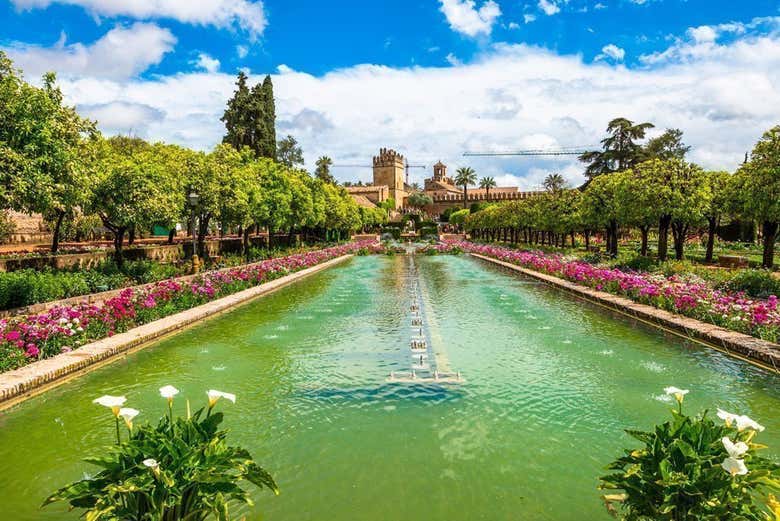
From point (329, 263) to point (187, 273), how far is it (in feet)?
29.3

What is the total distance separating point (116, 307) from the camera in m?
9.33

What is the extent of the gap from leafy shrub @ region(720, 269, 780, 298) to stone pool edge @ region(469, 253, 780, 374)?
2444mm

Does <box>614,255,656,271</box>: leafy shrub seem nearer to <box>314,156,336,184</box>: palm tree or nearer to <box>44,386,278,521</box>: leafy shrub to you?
<box>44,386,278,521</box>: leafy shrub

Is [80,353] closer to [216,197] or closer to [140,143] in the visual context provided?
[216,197]

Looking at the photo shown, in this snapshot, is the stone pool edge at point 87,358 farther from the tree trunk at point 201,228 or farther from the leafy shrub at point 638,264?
the leafy shrub at point 638,264

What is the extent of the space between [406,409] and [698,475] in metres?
3.53

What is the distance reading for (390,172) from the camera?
116 meters

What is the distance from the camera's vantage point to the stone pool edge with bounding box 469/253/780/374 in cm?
757

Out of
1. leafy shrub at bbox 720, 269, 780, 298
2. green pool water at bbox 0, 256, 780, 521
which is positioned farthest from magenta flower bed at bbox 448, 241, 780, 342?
green pool water at bbox 0, 256, 780, 521

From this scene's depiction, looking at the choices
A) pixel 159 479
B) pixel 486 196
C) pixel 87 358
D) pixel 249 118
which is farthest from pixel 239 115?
pixel 486 196

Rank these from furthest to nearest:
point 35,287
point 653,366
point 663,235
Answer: point 663,235 < point 35,287 < point 653,366

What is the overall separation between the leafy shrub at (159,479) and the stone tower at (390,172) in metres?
112

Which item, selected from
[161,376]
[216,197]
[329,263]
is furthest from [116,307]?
[329,263]

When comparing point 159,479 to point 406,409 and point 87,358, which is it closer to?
point 406,409
